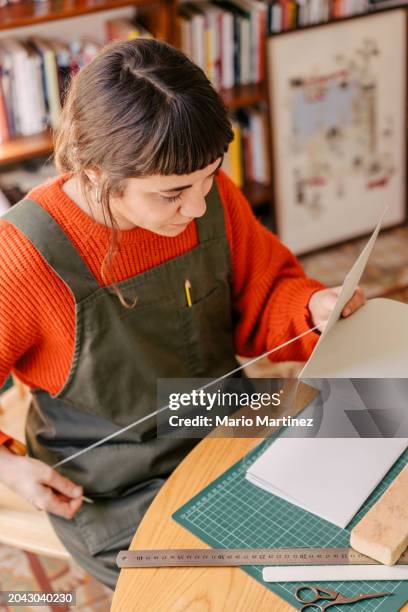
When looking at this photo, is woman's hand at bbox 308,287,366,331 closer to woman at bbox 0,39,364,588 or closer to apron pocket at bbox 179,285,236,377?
woman at bbox 0,39,364,588

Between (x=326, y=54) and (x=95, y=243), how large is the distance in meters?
1.80

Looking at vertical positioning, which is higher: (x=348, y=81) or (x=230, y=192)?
(x=230, y=192)

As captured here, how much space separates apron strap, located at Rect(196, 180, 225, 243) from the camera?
1308 mm

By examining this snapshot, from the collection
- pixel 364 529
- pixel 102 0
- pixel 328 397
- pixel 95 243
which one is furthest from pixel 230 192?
pixel 102 0

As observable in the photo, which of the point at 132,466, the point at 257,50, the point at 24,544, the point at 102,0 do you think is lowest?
the point at 24,544

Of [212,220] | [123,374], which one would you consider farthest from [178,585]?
[212,220]

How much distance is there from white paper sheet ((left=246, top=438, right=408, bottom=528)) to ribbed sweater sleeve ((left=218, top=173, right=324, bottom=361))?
0.22m

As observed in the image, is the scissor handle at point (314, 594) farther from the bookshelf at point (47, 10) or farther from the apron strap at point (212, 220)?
the bookshelf at point (47, 10)

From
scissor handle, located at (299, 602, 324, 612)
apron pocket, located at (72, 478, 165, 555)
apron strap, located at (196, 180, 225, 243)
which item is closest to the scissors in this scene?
scissor handle, located at (299, 602, 324, 612)

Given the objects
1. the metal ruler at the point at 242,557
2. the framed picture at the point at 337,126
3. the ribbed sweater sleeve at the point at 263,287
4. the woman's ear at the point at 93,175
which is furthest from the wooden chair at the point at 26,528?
the framed picture at the point at 337,126

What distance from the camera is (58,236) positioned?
1156mm

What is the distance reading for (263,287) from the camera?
1.40 m

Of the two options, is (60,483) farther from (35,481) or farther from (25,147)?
(25,147)

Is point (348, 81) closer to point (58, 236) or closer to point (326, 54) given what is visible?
point (326, 54)
